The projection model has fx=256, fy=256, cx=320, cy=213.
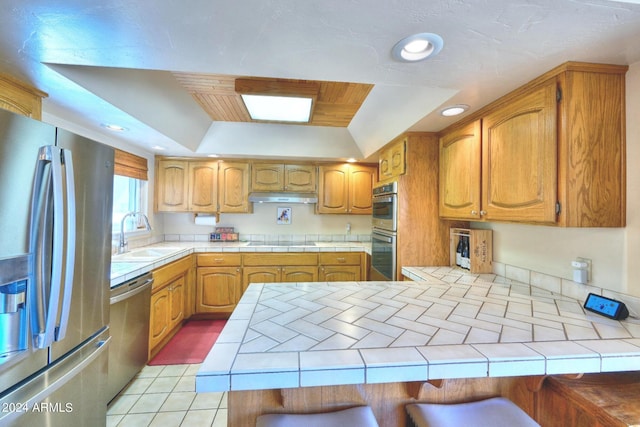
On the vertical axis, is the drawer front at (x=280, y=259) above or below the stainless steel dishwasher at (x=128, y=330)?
above

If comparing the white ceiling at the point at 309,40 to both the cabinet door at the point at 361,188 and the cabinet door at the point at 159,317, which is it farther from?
the cabinet door at the point at 361,188

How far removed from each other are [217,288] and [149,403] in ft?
4.50

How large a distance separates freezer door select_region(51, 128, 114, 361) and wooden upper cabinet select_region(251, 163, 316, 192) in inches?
80.7

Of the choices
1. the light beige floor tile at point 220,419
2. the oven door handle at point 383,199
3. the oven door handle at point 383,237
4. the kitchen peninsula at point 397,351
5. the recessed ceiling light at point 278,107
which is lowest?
the light beige floor tile at point 220,419

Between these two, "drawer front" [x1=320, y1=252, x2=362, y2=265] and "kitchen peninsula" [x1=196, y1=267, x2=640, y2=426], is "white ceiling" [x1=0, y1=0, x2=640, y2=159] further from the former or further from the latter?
"drawer front" [x1=320, y1=252, x2=362, y2=265]

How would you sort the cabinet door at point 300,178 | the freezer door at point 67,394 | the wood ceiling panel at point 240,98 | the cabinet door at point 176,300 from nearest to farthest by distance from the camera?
the freezer door at point 67,394 < the wood ceiling panel at point 240,98 < the cabinet door at point 176,300 < the cabinet door at point 300,178

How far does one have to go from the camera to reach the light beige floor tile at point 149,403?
1.70 metres

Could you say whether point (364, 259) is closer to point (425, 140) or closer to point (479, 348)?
point (425, 140)

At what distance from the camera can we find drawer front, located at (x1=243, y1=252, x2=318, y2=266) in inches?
123

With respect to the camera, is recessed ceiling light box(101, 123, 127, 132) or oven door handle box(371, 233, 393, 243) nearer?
recessed ceiling light box(101, 123, 127, 132)

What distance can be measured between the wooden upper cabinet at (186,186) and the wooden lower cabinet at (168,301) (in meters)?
0.76

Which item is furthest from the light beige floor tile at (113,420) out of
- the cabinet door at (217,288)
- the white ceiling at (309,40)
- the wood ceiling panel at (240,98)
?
the wood ceiling panel at (240,98)

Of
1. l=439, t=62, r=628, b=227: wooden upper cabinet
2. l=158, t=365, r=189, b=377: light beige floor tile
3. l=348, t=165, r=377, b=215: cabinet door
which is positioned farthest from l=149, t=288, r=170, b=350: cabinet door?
l=439, t=62, r=628, b=227: wooden upper cabinet

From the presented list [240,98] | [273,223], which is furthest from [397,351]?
[273,223]
